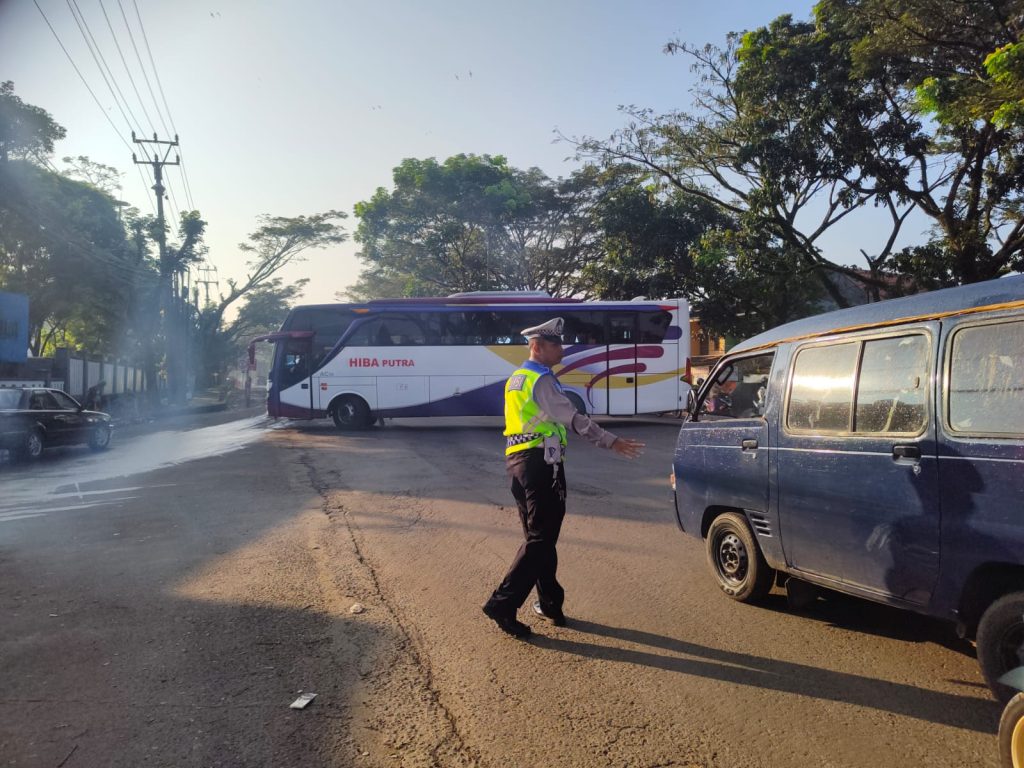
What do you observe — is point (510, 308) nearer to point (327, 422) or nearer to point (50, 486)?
point (327, 422)

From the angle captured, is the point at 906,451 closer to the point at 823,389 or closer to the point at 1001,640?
the point at 823,389

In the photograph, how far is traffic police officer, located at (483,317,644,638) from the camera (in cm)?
421

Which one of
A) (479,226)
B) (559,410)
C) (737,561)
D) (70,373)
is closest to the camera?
(559,410)

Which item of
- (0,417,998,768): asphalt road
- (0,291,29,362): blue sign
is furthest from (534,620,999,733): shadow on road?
(0,291,29,362): blue sign

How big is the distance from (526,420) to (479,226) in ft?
93.1

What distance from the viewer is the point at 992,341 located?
3.15m

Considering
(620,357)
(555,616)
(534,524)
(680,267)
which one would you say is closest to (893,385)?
(534,524)

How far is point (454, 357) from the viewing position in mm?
18531

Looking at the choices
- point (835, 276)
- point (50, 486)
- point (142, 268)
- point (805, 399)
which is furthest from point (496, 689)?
point (142, 268)

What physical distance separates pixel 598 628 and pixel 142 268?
33.5 meters

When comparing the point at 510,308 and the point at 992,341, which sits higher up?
the point at 510,308

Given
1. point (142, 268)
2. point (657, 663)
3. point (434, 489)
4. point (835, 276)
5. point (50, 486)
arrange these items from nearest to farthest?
1. point (657, 663)
2. point (434, 489)
3. point (50, 486)
4. point (835, 276)
5. point (142, 268)

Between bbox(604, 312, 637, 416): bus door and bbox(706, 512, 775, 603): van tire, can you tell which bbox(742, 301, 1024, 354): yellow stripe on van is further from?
bbox(604, 312, 637, 416): bus door

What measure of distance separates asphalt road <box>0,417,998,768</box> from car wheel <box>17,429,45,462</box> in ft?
21.9
